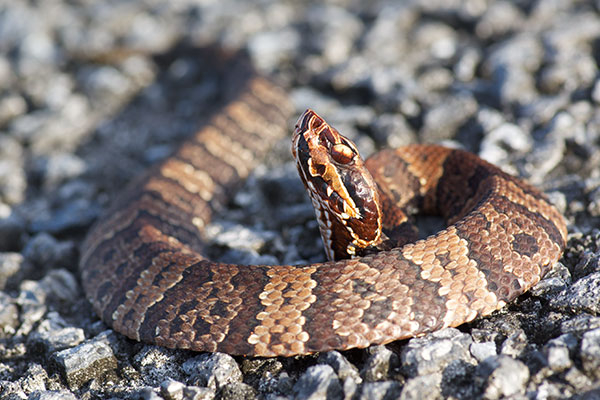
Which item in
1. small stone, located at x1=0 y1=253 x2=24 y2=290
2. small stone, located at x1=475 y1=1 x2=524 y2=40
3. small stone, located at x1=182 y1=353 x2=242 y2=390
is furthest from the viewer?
small stone, located at x1=475 y1=1 x2=524 y2=40

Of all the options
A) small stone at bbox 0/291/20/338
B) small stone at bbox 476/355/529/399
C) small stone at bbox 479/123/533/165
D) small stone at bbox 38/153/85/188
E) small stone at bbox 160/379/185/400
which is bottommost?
small stone at bbox 476/355/529/399

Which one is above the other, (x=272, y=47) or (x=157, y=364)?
(x=272, y=47)

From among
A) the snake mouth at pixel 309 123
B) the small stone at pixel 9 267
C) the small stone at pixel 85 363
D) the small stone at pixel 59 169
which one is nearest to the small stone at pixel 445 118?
the snake mouth at pixel 309 123

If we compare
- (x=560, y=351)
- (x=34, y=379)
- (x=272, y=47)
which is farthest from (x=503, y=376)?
(x=272, y=47)

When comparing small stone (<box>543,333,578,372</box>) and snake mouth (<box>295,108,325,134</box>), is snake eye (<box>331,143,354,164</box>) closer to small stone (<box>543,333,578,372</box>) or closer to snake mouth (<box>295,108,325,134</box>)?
snake mouth (<box>295,108,325,134</box>)

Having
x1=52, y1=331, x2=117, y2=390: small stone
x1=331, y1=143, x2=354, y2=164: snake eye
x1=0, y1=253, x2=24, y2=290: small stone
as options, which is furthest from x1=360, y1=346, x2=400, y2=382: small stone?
x1=0, y1=253, x2=24, y2=290: small stone

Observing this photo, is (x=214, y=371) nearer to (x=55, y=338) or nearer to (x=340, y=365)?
(x=340, y=365)

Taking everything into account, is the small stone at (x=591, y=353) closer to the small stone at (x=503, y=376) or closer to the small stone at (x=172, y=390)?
the small stone at (x=503, y=376)
